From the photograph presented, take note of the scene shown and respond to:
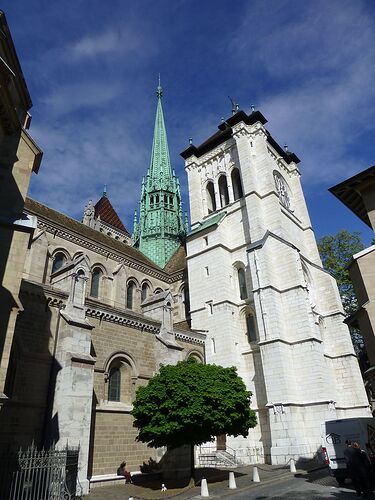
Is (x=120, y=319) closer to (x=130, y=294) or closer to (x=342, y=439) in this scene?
(x=130, y=294)

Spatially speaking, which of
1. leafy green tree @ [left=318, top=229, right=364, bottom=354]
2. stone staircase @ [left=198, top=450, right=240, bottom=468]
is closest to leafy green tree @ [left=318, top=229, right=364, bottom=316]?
leafy green tree @ [left=318, top=229, right=364, bottom=354]

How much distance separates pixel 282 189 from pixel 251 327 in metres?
13.7

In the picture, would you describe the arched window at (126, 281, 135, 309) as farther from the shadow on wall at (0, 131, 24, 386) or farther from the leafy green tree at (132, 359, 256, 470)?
the shadow on wall at (0, 131, 24, 386)

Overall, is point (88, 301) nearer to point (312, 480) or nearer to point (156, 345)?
point (156, 345)

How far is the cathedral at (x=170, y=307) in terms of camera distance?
12.4 metres

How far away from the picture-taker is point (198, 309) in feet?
85.8

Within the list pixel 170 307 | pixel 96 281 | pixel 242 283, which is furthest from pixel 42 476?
pixel 242 283

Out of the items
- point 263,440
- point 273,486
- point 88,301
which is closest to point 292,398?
point 263,440

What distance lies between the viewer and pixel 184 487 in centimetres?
1358

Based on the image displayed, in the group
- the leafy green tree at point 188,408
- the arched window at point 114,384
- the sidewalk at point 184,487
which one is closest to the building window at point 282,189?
the leafy green tree at point 188,408

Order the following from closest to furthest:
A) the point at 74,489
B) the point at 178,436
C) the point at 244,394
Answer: the point at 74,489 < the point at 178,436 < the point at 244,394

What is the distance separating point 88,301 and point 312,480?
38.5 feet

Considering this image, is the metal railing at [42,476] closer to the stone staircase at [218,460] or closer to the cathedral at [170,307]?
the cathedral at [170,307]

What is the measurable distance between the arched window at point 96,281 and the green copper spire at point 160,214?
1064 centimetres
